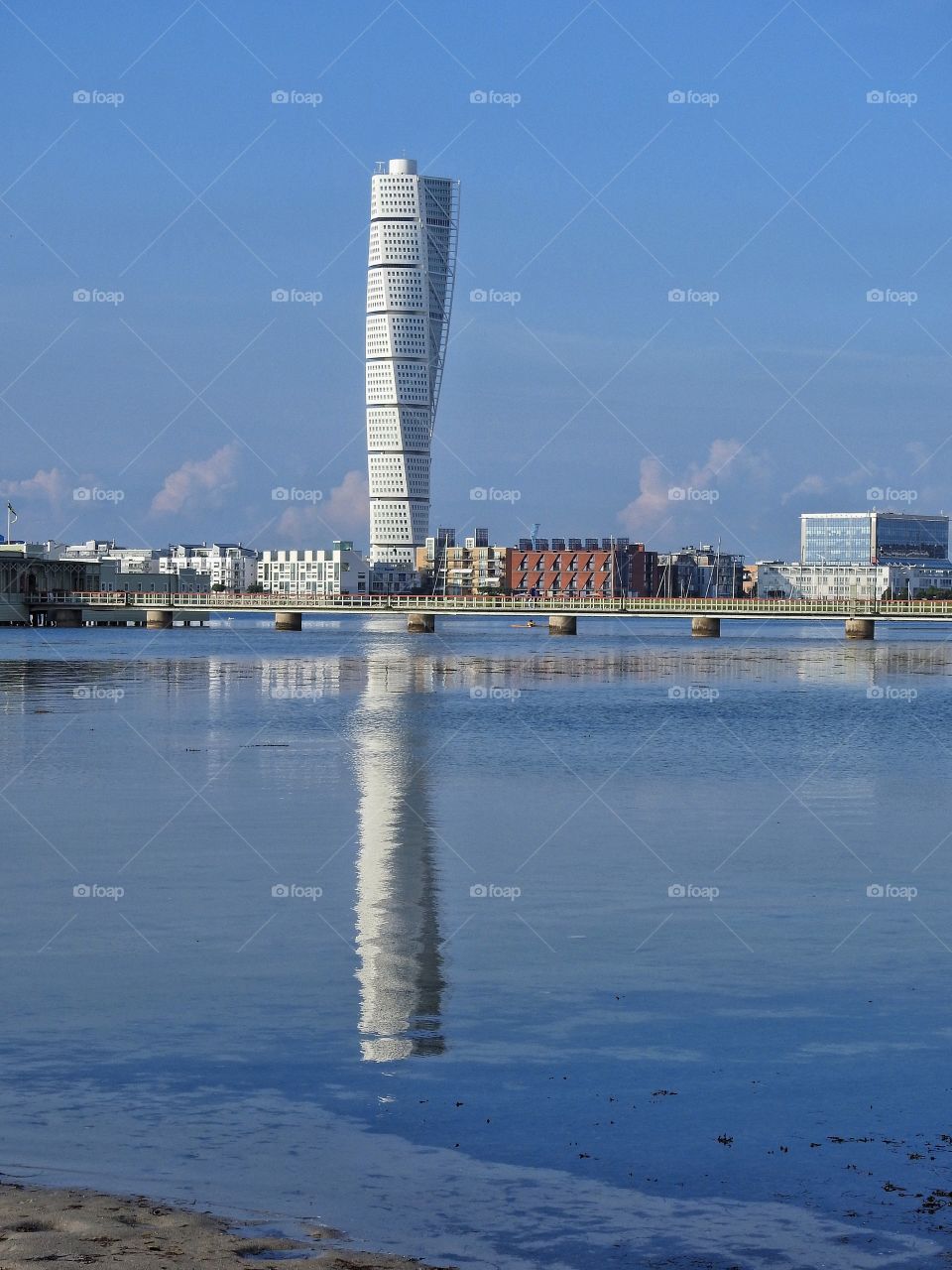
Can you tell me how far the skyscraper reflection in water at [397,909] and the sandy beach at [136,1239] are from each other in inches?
151

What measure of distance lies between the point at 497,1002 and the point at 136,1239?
660 cm

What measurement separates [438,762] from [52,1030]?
2717 cm

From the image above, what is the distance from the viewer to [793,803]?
108 ft

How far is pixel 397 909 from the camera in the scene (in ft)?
66.7

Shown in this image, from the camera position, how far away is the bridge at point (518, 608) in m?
150

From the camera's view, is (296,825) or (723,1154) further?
(296,825)

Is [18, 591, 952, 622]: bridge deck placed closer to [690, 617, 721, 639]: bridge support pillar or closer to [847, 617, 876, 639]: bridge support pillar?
[847, 617, 876, 639]: bridge support pillar

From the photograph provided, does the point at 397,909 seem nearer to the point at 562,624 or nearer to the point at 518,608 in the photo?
the point at 518,608

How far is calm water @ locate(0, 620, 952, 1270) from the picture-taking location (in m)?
10.7

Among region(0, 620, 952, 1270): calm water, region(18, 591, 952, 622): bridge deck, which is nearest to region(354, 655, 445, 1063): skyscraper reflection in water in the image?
region(0, 620, 952, 1270): calm water

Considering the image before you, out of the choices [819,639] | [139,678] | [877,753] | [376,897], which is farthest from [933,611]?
[376,897]

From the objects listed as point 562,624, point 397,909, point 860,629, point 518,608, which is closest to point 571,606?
point 518,608

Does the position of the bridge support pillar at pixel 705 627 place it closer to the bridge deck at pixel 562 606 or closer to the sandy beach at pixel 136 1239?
the bridge deck at pixel 562 606

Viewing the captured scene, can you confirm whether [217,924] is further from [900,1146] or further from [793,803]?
[793,803]
